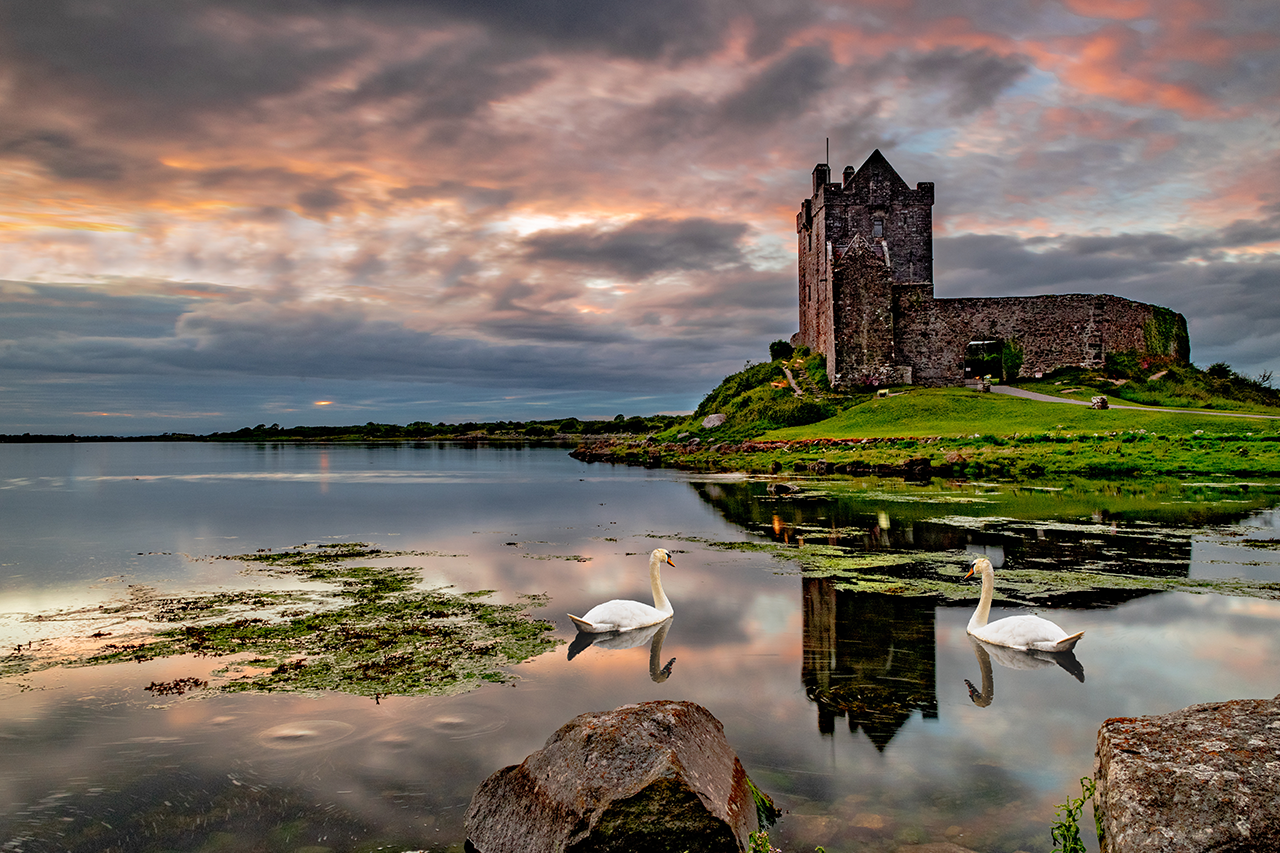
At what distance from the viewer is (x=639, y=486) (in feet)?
119

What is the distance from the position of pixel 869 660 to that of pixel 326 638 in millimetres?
6788

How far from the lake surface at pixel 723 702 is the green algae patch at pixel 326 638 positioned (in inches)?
15.4

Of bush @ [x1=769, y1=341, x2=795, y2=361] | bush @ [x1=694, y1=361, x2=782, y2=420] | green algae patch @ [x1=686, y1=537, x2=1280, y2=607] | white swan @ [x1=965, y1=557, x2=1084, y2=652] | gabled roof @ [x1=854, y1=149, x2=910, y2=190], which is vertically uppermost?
gabled roof @ [x1=854, y1=149, x2=910, y2=190]

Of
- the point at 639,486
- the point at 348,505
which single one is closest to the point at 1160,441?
the point at 639,486

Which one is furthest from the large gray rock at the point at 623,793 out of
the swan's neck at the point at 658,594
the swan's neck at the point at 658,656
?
the swan's neck at the point at 658,594

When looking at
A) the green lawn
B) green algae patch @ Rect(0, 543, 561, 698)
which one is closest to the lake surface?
green algae patch @ Rect(0, 543, 561, 698)

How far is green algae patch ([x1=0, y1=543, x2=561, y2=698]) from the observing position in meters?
8.35

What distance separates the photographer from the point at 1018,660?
8.62 metres

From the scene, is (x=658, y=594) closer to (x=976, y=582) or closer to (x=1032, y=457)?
(x=976, y=582)

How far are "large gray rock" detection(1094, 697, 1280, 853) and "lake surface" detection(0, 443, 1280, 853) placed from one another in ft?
3.29

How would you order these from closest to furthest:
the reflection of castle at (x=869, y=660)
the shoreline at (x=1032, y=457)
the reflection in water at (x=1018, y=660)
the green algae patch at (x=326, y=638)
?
the reflection of castle at (x=869, y=660) → the reflection in water at (x=1018, y=660) → the green algae patch at (x=326, y=638) → the shoreline at (x=1032, y=457)

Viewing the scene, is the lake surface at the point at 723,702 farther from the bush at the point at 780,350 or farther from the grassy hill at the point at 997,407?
the bush at the point at 780,350

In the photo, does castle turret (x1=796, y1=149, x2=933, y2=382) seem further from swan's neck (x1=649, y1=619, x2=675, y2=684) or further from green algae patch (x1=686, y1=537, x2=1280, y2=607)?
swan's neck (x1=649, y1=619, x2=675, y2=684)

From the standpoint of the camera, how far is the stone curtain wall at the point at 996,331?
5256cm
